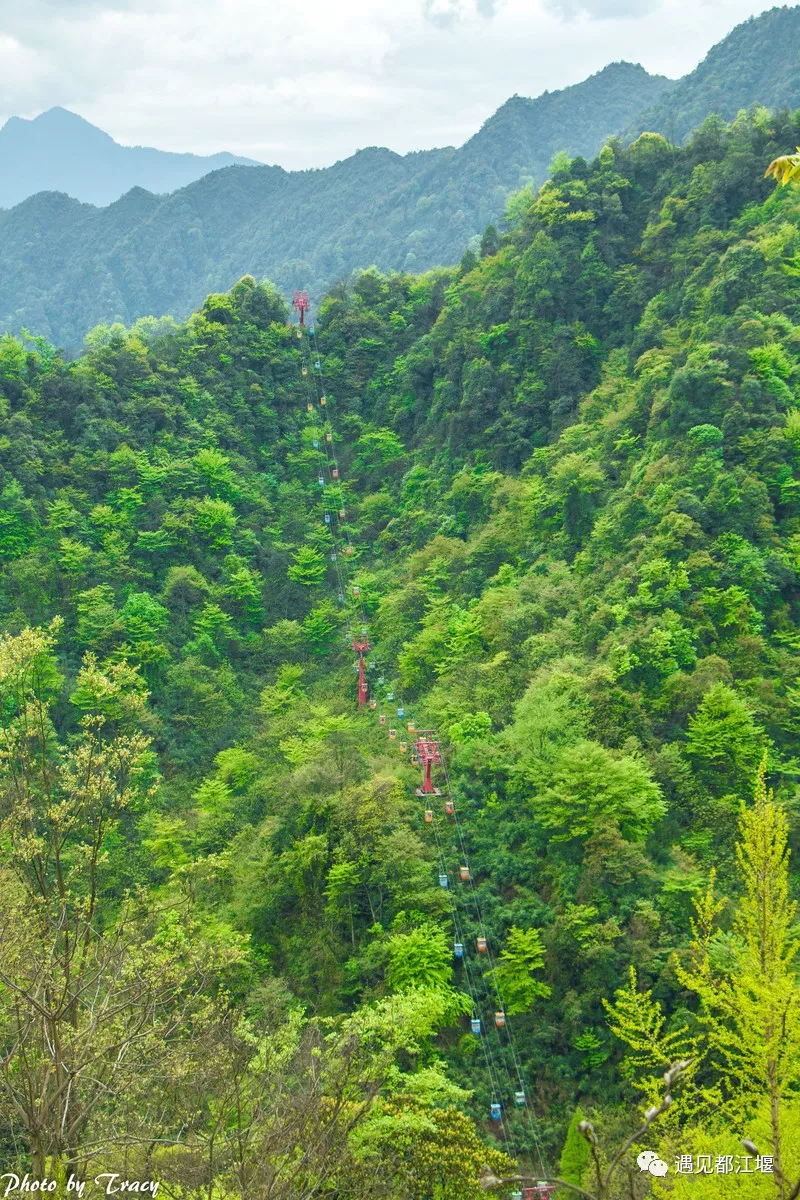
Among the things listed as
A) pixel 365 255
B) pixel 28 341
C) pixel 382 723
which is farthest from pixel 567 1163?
pixel 365 255

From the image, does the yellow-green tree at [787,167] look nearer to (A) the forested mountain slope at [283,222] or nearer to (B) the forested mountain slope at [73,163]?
(A) the forested mountain slope at [283,222]

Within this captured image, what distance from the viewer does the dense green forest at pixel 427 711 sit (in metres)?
9.65

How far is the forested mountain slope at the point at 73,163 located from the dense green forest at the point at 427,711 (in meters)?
113

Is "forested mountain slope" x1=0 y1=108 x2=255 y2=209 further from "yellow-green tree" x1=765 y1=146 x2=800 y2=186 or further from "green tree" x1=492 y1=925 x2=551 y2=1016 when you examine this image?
"yellow-green tree" x1=765 y1=146 x2=800 y2=186

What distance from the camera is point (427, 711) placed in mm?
22500

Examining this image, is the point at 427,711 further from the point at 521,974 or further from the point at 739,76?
the point at 739,76

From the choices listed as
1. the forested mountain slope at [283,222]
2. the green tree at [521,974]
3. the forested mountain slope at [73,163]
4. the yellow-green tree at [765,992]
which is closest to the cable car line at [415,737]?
the green tree at [521,974]

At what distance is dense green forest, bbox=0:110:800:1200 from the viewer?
31.7 ft

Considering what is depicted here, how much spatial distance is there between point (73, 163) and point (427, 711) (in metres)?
140

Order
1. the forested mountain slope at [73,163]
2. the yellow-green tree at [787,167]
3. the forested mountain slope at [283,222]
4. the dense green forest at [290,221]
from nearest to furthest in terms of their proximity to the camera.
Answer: the yellow-green tree at [787,167], the dense green forest at [290,221], the forested mountain slope at [283,222], the forested mountain slope at [73,163]

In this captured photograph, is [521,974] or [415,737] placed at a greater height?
[415,737]

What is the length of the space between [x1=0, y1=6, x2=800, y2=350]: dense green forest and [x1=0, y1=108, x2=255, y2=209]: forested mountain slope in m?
52.8

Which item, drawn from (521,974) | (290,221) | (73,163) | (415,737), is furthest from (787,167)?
(73,163)

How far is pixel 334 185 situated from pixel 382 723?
72286mm
